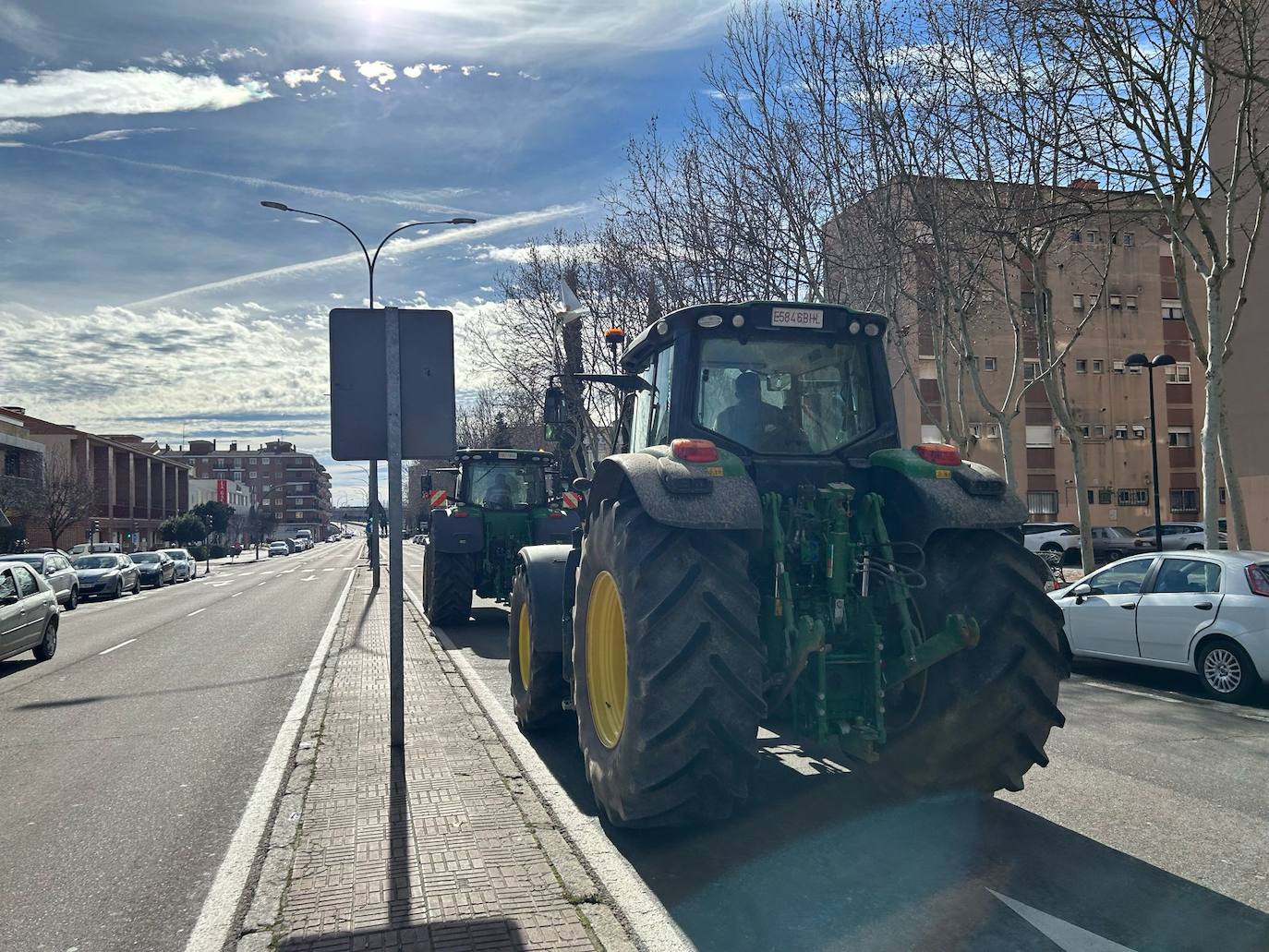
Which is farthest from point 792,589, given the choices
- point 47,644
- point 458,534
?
point 47,644

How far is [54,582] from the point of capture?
954 inches

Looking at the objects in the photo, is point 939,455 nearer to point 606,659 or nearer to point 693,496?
point 693,496

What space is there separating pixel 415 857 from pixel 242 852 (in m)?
0.94

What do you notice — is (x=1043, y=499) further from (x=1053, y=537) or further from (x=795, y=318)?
(x=795, y=318)

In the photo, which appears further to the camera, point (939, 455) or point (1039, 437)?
point (1039, 437)

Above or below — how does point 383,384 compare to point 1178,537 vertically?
above

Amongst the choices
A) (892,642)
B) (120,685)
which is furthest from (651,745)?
(120,685)

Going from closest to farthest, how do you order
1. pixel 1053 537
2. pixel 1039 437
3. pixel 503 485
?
pixel 503 485
pixel 1053 537
pixel 1039 437

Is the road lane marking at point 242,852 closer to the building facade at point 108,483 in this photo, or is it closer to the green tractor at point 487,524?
the green tractor at point 487,524

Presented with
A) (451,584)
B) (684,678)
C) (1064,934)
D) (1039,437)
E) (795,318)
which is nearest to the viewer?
(1064,934)

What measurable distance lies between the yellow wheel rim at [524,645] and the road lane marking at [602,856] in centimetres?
41

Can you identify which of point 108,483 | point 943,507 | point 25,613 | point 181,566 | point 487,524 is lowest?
point 181,566

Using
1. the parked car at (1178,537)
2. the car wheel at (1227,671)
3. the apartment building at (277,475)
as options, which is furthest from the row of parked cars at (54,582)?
the apartment building at (277,475)

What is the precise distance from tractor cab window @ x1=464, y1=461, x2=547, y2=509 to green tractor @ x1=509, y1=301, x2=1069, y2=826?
402 inches
